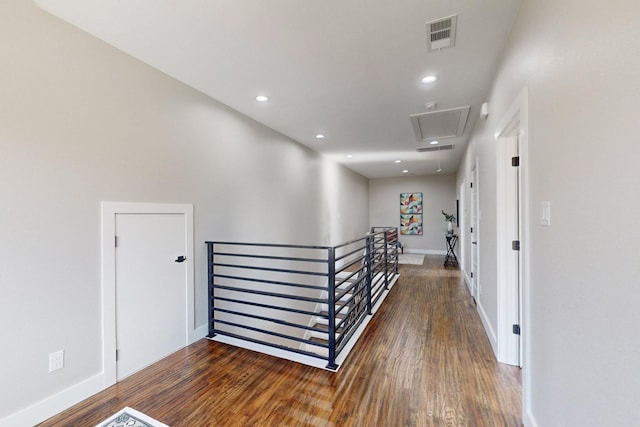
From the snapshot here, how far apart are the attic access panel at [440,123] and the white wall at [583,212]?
195cm

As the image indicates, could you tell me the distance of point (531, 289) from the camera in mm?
1647

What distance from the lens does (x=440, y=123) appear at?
4031 mm

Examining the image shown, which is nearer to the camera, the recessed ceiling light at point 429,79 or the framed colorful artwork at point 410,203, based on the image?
the recessed ceiling light at point 429,79

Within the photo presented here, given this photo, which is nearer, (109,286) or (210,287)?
(109,286)

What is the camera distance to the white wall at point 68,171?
1724mm

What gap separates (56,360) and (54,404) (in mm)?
278

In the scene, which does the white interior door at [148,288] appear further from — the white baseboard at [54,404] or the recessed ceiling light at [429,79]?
the recessed ceiling light at [429,79]

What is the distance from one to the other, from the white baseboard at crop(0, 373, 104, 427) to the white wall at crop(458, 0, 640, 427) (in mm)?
2876

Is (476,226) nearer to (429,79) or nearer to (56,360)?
(429,79)

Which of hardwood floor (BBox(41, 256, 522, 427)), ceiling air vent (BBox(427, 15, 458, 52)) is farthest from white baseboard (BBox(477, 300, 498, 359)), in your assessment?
ceiling air vent (BBox(427, 15, 458, 52))

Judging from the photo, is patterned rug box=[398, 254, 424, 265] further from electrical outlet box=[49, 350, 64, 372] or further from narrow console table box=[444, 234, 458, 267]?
electrical outlet box=[49, 350, 64, 372]

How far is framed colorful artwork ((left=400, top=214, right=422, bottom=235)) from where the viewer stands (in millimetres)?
9516

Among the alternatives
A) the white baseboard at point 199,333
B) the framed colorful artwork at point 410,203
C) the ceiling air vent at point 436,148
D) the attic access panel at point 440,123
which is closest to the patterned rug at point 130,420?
the white baseboard at point 199,333

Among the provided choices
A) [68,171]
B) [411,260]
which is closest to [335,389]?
[68,171]
